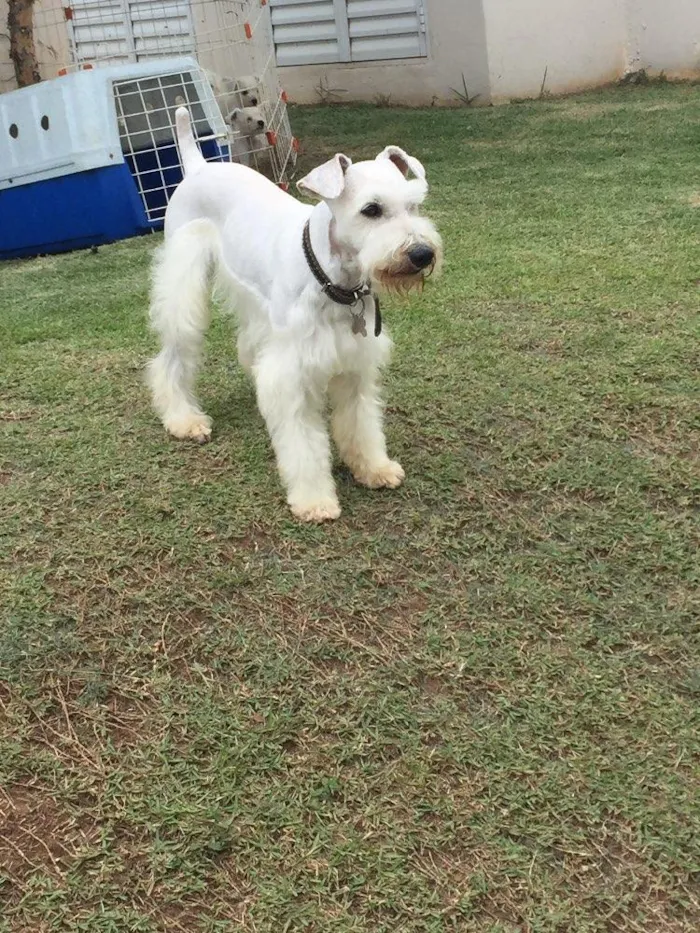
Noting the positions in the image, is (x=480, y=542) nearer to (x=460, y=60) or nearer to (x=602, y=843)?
(x=602, y=843)

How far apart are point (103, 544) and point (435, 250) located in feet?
4.39

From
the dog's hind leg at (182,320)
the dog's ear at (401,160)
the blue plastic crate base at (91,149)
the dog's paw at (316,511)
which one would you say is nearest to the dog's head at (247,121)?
the blue plastic crate base at (91,149)

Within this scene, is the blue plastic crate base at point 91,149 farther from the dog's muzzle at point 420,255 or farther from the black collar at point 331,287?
the dog's muzzle at point 420,255

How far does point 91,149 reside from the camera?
5.56 metres

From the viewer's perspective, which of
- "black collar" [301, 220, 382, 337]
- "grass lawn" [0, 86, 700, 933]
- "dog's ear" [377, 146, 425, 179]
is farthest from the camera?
"dog's ear" [377, 146, 425, 179]

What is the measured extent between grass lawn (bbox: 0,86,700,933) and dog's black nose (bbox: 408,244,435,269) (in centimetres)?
40

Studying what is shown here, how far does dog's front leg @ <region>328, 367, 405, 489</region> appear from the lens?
2.89 m

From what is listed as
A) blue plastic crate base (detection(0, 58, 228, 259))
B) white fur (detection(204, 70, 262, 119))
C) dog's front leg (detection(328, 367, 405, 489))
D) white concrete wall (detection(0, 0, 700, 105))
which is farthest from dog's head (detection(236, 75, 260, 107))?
dog's front leg (detection(328, 367, 405, 489))

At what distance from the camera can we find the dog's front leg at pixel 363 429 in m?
2.89

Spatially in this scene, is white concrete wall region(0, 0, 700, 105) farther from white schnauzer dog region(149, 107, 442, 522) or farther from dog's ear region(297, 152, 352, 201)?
dog's ear region(297, 152, 352, 201)

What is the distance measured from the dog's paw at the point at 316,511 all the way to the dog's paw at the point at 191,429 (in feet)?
2.17

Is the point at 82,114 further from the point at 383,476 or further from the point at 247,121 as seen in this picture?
the point at 383,476

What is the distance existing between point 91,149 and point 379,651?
455 cm

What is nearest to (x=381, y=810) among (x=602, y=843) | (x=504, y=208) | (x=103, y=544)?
(x=602, y=843)
